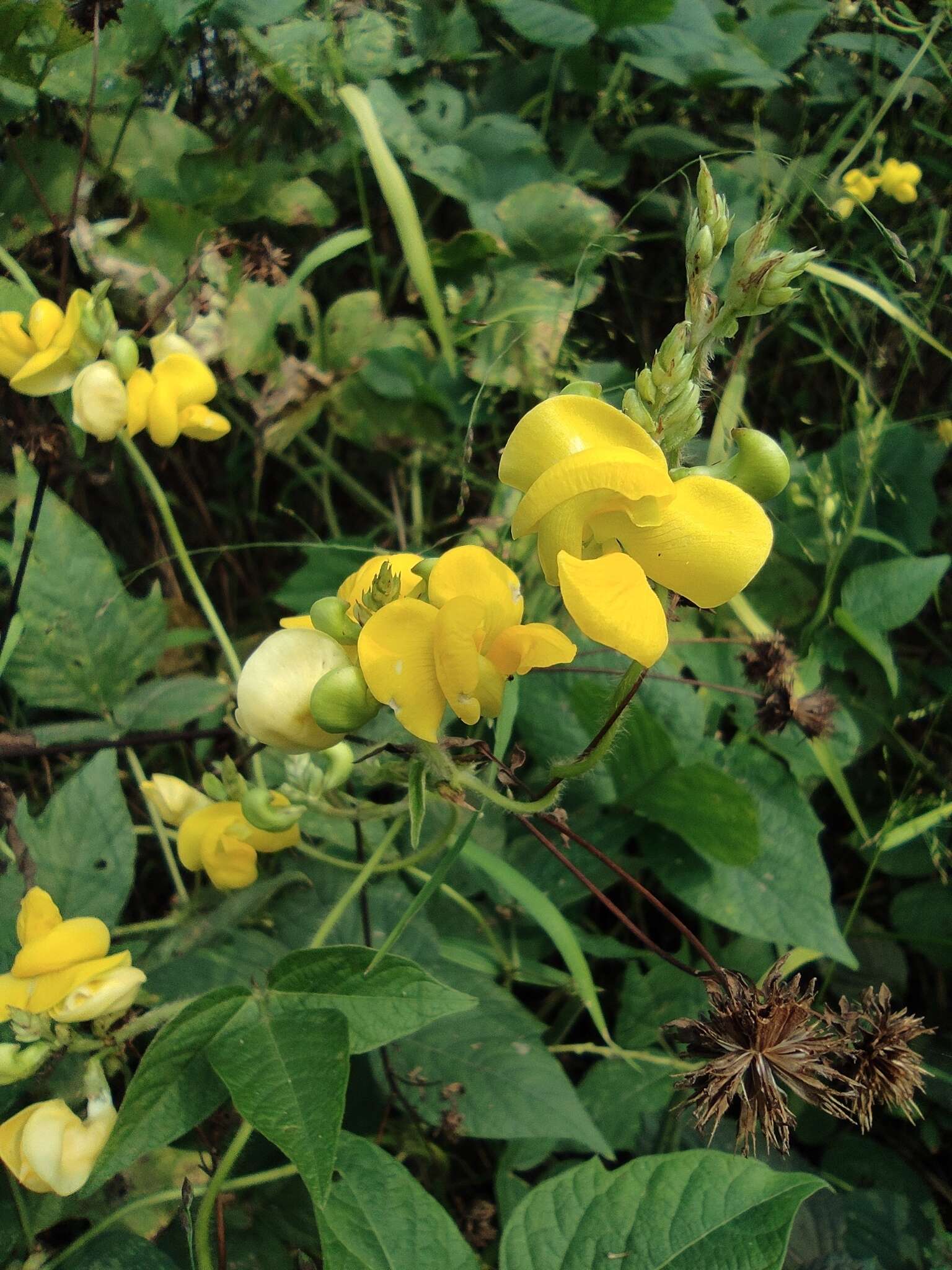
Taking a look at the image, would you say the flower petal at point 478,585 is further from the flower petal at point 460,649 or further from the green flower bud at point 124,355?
the green flower bud at point 124,355

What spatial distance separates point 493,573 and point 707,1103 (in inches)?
16.7

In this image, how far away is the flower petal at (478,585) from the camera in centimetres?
64

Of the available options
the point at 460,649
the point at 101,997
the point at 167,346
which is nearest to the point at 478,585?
the point at 460,649

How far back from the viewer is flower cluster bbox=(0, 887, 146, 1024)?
0.79 meters

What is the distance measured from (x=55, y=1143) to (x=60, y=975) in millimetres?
139

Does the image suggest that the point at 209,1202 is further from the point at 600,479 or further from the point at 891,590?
the point at 891,590

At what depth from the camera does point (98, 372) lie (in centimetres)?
105

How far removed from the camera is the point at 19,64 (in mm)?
A: 1314

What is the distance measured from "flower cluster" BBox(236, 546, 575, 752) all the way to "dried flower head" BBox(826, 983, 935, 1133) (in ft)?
1.32

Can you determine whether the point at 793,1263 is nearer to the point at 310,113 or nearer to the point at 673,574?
the point at 673,574

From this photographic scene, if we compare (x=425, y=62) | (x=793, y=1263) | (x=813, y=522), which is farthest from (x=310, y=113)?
(x=793, y=1263)

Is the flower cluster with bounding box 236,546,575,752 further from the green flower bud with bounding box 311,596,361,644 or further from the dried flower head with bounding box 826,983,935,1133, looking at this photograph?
the dried flower head with bounding box 826,983,935,1133

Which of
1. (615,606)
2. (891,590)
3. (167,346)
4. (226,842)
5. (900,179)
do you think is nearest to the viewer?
(615,606)

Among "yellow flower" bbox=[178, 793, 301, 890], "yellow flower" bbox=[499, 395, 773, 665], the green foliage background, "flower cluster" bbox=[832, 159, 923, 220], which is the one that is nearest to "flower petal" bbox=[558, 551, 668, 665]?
"yellow flower" bbox=[499, 395, 773, 665]
